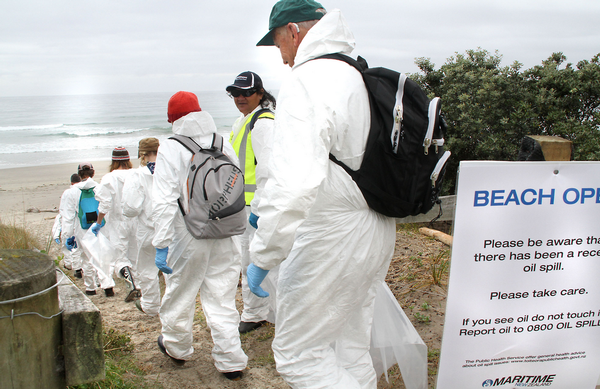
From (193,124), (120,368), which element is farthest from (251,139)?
(120,368)

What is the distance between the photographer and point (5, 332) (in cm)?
161

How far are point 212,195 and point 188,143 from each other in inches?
16.0

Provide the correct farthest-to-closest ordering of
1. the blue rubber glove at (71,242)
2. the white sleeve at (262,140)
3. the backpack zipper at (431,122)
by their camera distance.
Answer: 1. the blue rubber glove at (71,242)
2. the white sleeve at (262,140)
3. the backpack zipper at (431,122)

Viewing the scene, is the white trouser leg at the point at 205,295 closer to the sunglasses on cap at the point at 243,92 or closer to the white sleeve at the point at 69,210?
the sunglasses on cap at the point at 243,92

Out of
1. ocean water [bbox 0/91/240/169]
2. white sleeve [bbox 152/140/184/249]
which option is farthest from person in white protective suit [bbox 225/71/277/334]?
ocean water [bbox 0/91/240/169]

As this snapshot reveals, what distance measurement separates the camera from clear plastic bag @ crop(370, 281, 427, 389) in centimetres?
242

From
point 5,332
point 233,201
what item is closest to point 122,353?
point 233,201

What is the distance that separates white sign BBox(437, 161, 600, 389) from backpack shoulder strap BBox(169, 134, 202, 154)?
1735 millimetres

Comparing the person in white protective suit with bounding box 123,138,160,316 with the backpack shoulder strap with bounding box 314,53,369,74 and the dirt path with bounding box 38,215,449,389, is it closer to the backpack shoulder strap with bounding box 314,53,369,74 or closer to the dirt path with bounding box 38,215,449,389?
the dirt path with bounding box 38,215,449,389

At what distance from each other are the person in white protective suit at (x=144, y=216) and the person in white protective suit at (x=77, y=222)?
4.62 ft

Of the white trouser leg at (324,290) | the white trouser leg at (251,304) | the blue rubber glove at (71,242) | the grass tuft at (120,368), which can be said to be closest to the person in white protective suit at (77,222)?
the blue rubber glove at (71,242)

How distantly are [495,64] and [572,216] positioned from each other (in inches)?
186

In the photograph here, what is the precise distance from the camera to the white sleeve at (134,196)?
14.5ft

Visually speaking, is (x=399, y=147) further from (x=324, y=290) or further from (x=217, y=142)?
(x=217, y=142)
